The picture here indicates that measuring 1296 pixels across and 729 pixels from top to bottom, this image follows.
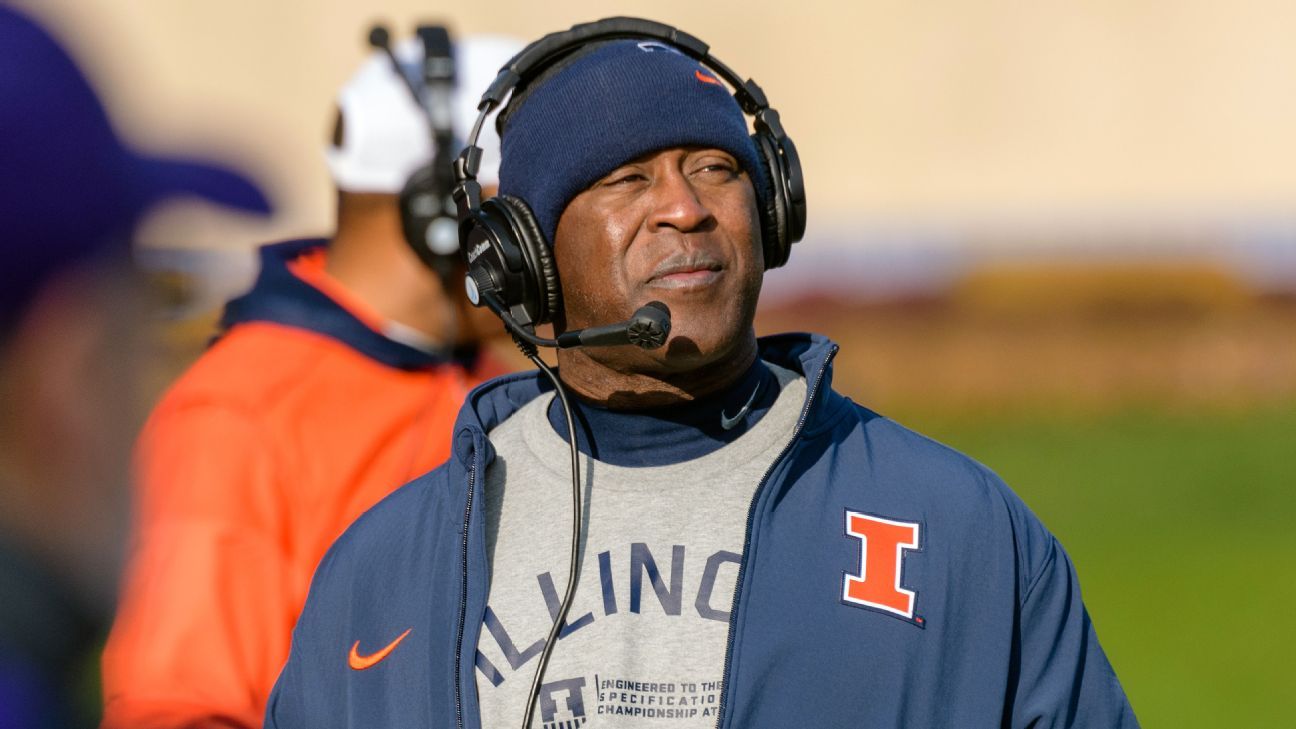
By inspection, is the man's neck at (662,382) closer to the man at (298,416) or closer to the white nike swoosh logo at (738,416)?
the white nike swoosh logo at (738,416)

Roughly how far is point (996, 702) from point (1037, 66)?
2517cm

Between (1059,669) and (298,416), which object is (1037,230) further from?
(1059,669)

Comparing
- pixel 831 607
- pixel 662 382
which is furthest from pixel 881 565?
pixel 662 382

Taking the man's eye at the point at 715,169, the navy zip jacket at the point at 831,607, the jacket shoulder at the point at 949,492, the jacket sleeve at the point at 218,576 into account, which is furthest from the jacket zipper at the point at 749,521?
the jacket sleeve at the point at 218,576

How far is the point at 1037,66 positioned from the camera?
25.9m

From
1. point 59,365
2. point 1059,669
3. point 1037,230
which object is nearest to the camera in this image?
point 59,365

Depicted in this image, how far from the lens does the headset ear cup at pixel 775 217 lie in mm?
2463

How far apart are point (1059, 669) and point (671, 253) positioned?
2.59 feet

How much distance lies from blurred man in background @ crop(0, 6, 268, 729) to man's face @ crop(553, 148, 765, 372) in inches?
50.7

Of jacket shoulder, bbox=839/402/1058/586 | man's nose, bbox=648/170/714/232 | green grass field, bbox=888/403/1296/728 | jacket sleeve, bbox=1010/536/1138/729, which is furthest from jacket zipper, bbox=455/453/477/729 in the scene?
green grass field, bbox=888/403/1296/728

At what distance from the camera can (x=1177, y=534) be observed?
414 inches

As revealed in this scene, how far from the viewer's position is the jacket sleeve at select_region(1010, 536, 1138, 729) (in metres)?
2.05

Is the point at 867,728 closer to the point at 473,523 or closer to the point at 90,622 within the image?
the point at 473,523

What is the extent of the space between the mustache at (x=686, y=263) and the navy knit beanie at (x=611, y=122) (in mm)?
192
